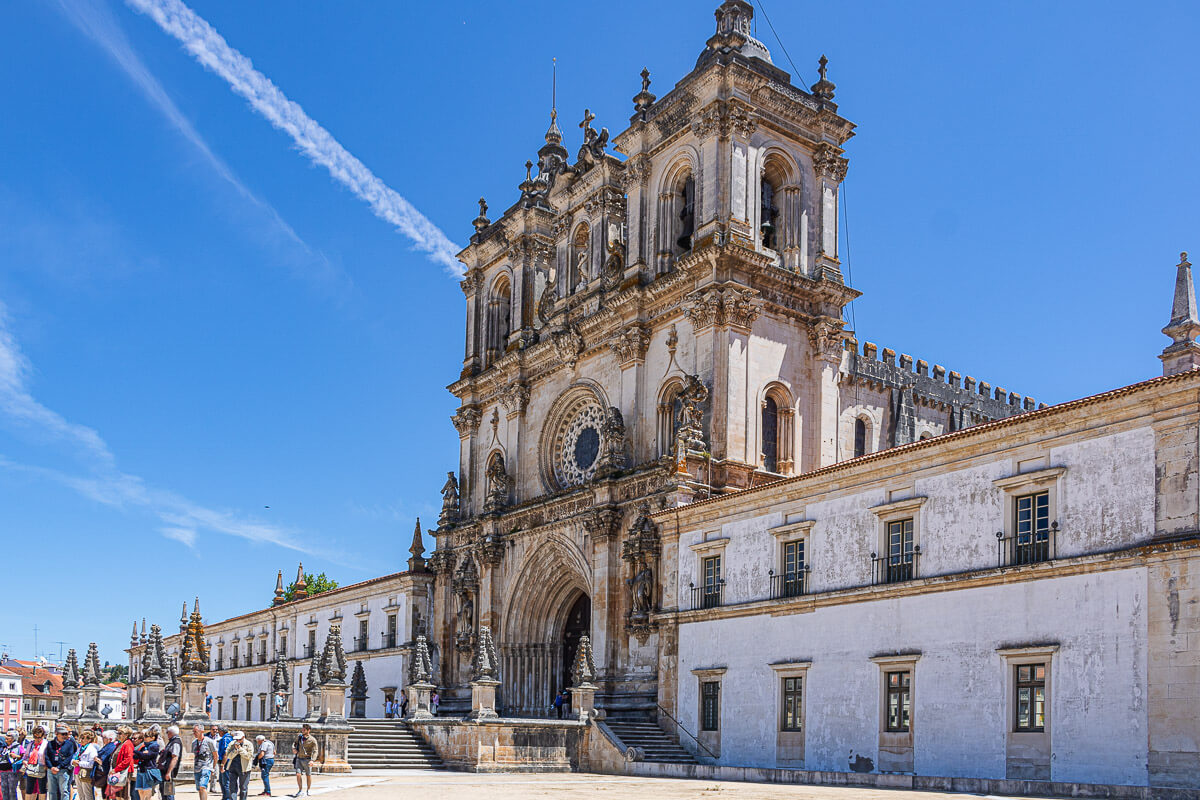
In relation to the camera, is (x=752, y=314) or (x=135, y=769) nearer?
(x=135, y=769)

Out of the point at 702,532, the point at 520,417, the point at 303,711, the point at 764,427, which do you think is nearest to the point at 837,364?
the point at 764,427

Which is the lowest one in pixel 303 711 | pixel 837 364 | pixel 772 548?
pixel 303 711

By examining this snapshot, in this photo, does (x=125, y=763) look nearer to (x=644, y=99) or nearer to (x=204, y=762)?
(x=204, y=762)

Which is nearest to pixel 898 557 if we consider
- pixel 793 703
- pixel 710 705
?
pixel 793 703

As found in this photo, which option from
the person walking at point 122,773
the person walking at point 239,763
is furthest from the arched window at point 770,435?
the person walking at point 122,773

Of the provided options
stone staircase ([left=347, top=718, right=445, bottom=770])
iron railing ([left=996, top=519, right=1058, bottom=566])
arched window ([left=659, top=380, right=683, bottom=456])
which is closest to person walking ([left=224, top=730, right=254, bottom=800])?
stone staircase ([left=347, top=718, right=445, bottom=770])

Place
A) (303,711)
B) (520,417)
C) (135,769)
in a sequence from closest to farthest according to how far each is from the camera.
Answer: (135,769) < (520,417) < (303,711)

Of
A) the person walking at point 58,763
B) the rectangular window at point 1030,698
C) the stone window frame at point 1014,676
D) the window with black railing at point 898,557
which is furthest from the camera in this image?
the window with black railing at point 898,557

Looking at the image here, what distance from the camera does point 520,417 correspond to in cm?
4775

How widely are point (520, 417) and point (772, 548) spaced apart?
64.0ft

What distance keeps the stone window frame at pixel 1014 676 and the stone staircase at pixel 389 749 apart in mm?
17617

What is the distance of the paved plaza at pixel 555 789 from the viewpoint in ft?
69.5

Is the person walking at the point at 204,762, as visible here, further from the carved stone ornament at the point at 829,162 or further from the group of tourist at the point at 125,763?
the carved stone ornament at the point at 829,162

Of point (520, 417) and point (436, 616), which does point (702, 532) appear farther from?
point (436, 616)
